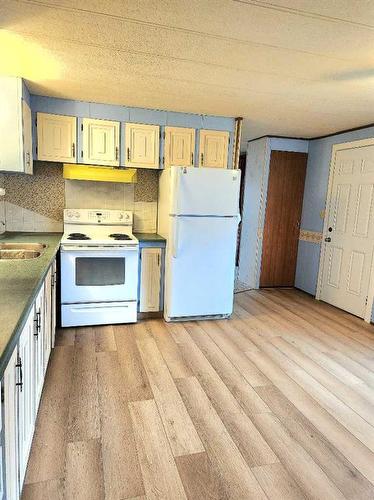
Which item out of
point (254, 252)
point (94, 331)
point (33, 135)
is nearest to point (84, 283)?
point (94, 331)

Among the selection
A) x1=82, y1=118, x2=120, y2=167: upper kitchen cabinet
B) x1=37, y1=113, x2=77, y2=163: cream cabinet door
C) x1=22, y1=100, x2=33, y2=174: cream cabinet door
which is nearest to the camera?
x1=22, y1=100, x2=33, y2=174: cream cabinet door

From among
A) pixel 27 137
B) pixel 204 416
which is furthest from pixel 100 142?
pixel 204 416

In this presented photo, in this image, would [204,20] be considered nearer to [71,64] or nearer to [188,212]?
[71,64]

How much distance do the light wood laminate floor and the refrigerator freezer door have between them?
48.7 inches

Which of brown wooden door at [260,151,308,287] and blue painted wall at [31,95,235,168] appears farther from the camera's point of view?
brown wooden door at [260,151,308,287]

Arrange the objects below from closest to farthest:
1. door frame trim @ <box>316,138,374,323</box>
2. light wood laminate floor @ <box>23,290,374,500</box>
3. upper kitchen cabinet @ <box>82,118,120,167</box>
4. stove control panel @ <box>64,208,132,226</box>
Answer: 1. light wood laminate floor @ <box>23,290,374,500</box>
2. upper kitchen cabinet @ <box>82,118,120,167</box>
3. stove control panel @ <box>64,208,132,226</box>
4. door frame trim @ <box>316,138,374,323</box>

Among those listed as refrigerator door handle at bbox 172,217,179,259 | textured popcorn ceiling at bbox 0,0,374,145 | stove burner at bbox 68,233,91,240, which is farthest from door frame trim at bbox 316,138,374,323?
stove burner at bbox 68,233,91,240

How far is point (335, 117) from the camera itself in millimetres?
3580

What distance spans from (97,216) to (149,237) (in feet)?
2.05

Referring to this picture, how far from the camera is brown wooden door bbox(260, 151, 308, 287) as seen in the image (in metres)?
4.98

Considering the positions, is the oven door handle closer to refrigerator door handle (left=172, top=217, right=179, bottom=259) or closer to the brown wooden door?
refrigerator door handle (left=172, top=217, right=179, bottom=259)

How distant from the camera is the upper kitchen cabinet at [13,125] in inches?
109

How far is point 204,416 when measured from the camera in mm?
2100

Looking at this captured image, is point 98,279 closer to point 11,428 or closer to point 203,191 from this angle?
point 203,191
